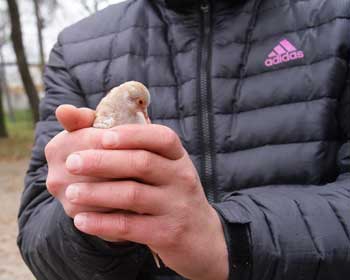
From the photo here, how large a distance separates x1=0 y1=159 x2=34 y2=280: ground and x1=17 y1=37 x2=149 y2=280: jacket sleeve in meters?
3.19

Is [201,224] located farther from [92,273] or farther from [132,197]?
[92,273]

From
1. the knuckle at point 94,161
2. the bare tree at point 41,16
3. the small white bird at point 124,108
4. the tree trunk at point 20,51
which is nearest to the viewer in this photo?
the knuckle at point 94,161

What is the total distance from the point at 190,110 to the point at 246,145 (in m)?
0.21

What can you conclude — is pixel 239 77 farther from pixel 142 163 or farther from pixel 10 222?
pixel 10 222

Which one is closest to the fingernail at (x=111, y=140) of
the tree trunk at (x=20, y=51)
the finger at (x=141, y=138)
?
the finger at (x=141, y=138)

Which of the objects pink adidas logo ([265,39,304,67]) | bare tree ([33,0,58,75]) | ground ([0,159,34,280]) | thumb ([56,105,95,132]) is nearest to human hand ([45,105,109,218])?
thumb ([56,105,95,132])

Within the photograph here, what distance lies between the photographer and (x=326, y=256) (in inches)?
42.4

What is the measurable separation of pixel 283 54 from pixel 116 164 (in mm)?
908

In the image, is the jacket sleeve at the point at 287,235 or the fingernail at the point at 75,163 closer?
the fingernail at the point at 75,163

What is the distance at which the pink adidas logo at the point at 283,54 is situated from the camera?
153cm

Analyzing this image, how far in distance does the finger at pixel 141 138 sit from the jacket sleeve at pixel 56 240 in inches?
12.0

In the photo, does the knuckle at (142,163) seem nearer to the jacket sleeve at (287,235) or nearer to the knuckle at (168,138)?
the knuckle at (168,138)

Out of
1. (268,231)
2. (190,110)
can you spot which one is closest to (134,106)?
(268,231)

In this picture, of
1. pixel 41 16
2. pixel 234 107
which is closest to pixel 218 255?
pixel 234 107
